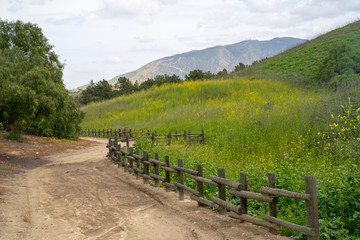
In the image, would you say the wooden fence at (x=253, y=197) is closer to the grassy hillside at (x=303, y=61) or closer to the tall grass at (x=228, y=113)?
the tall grass at (x=228, y=113)

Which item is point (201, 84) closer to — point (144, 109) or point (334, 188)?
point (144, 109)

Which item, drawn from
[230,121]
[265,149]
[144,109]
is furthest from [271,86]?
[265,149]

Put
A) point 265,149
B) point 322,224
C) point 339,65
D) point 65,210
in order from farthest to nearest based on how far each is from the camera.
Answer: point 339,65
point 265,149
point 65,210
point 322,224

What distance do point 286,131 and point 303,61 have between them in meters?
35.5

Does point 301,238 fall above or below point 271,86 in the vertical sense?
below

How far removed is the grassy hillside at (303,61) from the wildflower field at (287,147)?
14.7ft

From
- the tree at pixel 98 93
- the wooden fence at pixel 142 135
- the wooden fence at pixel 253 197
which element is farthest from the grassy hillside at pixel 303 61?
the tree at pixel 98 93

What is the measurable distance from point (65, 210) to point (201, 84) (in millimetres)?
35446

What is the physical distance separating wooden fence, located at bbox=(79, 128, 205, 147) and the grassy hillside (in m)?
17.3

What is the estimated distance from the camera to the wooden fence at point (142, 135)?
24.0 m

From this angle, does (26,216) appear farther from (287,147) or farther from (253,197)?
(287,147)

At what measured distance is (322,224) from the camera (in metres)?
5.83

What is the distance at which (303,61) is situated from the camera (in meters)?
46.7

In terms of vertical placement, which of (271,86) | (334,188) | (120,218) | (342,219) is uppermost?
(271,86)
